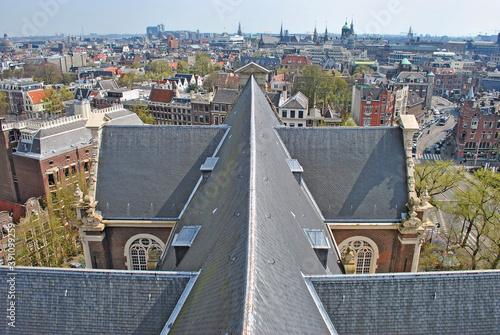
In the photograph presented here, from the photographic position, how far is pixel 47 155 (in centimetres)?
5559

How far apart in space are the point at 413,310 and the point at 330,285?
341 centimetres

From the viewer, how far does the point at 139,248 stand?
85.9ft

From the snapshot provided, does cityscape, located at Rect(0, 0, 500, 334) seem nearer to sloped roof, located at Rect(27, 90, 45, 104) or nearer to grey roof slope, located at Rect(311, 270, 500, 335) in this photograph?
grey roof slope, located at Rect(311, 270, 500, 335)

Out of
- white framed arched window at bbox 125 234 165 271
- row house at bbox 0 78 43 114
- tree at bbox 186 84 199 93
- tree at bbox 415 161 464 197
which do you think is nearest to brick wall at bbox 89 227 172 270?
white framed arched window at bbox 125 234 165 271

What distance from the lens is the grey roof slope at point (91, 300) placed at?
48.3 feet

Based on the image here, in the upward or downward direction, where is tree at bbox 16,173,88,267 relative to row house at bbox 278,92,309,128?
downward

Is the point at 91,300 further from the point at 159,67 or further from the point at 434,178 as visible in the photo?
the point at 159,67

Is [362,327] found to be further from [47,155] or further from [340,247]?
[47,155]

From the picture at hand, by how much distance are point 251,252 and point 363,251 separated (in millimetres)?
16988

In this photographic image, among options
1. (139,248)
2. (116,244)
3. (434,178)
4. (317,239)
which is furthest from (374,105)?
(317,239)

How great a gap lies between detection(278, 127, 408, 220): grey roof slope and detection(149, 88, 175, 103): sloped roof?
74877mm

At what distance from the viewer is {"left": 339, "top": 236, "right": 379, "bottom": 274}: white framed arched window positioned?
25.7 metres

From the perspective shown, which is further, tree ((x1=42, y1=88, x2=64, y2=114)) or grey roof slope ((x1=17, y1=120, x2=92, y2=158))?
tree ((x1=42, y1=88, x2=64, y2=114))

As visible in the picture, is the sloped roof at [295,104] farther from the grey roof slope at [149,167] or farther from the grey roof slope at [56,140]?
the grey roof slope at [149,167]
